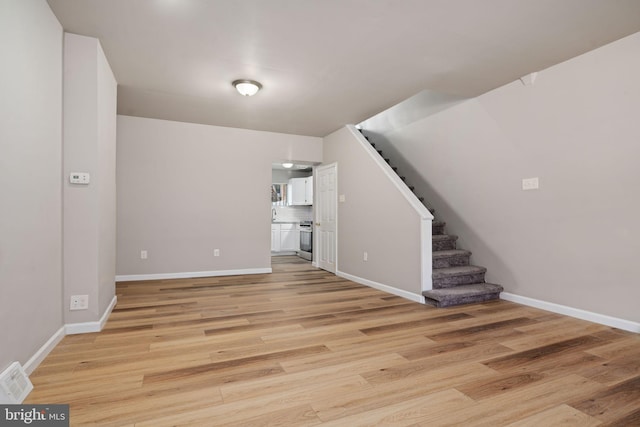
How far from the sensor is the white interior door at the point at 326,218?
596 cm

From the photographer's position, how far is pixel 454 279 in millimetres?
4125

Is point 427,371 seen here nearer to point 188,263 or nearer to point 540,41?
point 540,41

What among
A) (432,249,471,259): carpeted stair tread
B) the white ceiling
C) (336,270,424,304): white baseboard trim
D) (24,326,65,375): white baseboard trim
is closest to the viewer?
(24,326,65,375): white baseboard trim

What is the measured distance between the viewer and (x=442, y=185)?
493 centimetres

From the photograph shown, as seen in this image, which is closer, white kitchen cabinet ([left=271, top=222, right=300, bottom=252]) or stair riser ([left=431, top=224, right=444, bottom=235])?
stair riser ([left=431, top=224, right=444, bottom=235])

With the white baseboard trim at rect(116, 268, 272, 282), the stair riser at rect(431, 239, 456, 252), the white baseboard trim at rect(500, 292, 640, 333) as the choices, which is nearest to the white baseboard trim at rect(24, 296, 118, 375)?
the white baseboard trim at rect(116, 268, 272, 282)

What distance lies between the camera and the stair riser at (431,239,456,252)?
460cm

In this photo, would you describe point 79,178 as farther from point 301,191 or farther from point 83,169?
point 301,191

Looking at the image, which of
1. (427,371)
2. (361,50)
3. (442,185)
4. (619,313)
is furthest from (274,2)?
(619,313)

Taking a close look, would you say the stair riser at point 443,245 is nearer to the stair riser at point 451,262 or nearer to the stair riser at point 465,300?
the stair riser at point 451,262

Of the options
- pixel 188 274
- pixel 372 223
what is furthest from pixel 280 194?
pixel 372 223

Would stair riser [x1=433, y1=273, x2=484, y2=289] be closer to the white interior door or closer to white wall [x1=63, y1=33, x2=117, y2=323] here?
the white interior door

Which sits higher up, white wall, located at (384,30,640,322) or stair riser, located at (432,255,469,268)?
white wall, located at (384,30,640,322)

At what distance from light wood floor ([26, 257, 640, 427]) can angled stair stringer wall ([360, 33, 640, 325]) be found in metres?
0.47
